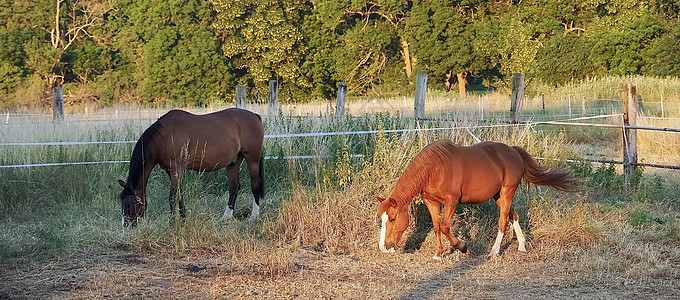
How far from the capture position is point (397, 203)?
5723 mm

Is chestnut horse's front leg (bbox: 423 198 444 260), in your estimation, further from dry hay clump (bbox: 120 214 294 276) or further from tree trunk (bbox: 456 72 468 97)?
tree trunk (bbox: 456 72 468 97)

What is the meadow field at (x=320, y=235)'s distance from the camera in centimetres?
503

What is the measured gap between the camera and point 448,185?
568cm

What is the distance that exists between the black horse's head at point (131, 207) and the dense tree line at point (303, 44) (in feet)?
85.2

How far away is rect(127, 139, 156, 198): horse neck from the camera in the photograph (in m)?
6.71

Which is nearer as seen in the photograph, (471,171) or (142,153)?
(471,171)

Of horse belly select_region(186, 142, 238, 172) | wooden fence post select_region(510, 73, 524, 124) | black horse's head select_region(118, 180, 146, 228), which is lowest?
black horse's head select_region(118, 180, 146, 228)

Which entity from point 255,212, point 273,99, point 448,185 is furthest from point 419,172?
point 273,99

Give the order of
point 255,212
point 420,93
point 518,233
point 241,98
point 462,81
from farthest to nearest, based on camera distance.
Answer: point 462,81 < point 241,98 < point 420,93 < point 255,212 < point 518,233

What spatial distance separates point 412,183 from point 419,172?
109 millimetres

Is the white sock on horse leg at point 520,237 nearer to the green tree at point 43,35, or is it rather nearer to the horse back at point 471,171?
the horse back at point 471,171

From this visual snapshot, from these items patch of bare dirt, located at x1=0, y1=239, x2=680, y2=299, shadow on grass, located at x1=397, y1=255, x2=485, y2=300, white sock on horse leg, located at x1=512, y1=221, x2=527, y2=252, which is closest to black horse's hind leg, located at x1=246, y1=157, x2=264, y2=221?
patch of bare dirt, located at x1=0, y1=239, x2=680, y2=299

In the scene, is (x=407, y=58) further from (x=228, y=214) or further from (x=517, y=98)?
(x=228, y=214)

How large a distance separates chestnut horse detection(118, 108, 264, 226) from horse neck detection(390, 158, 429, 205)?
2170mm
